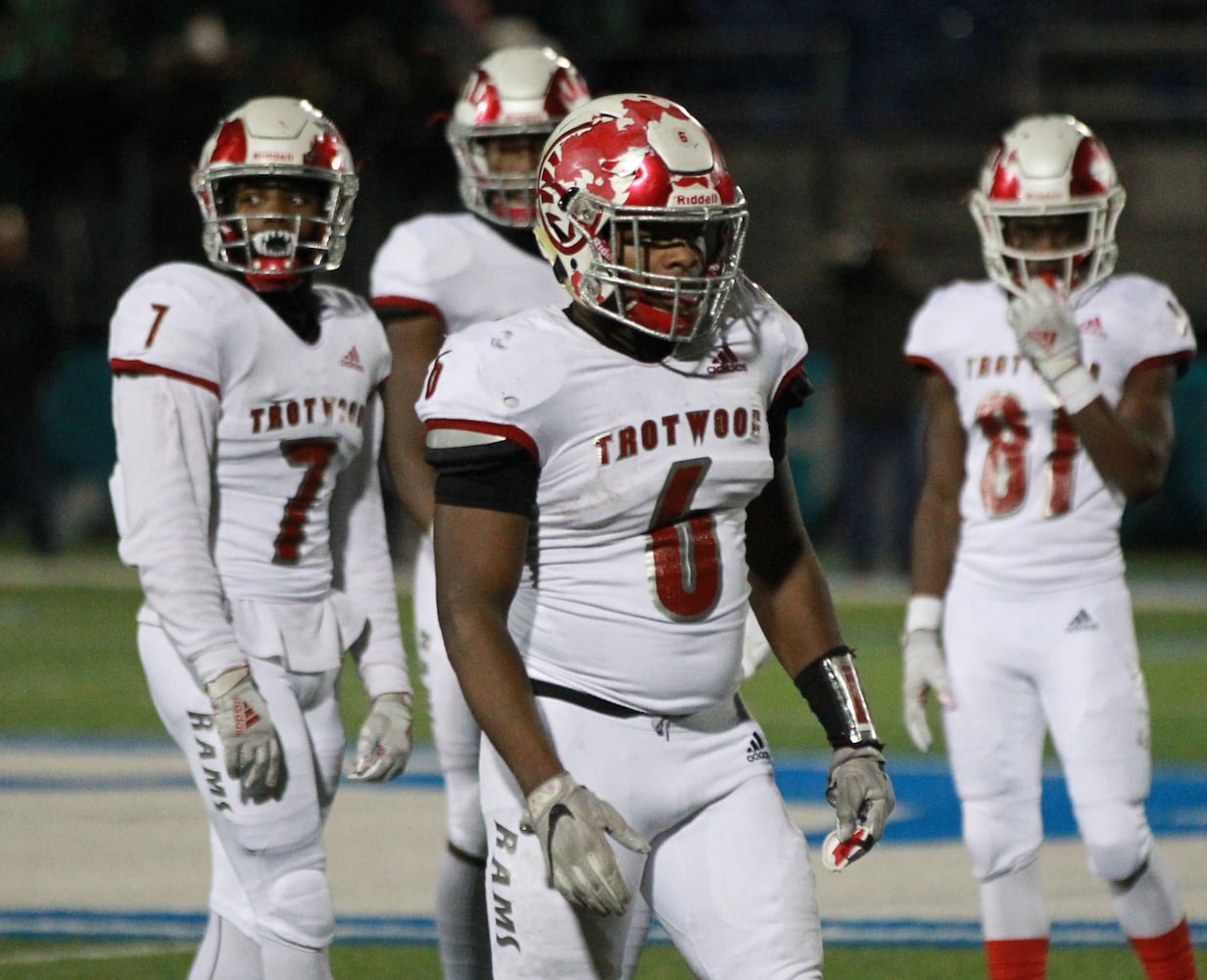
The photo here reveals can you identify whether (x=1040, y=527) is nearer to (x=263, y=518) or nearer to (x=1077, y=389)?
(x=1077, y=389)

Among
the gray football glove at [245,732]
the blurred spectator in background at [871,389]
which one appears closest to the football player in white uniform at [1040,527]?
the gray football glove at [245,732]

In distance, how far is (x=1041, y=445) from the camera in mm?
4551

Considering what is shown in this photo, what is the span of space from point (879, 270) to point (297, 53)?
388cm

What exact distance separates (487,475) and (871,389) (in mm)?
9021

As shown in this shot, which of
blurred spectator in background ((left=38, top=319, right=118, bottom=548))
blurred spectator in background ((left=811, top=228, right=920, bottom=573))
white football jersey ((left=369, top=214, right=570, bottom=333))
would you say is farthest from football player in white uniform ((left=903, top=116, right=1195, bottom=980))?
blurred spectator in background ((left=38, top=319, right=118, bottom=548))

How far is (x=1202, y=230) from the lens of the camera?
13578 mm

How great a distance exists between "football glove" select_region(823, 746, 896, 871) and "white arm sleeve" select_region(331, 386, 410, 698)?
1.02 m

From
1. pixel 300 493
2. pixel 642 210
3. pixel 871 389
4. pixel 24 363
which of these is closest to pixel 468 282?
pixel 300 493

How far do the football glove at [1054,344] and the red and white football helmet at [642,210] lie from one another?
145cm

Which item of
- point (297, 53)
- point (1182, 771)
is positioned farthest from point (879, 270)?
point (1182, 771)

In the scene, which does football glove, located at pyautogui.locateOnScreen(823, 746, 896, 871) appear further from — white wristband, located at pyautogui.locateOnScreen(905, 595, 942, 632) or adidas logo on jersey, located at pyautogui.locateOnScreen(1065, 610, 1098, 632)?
white wristband, located at pyautogui.locateOnScreen(905, 595, 942, 632)

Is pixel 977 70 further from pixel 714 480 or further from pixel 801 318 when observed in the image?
pixel 714 480

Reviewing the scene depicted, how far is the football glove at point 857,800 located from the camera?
307 centimetres

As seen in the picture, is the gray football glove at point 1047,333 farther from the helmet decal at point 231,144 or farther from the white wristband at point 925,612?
the helmet decal at point 231,144
